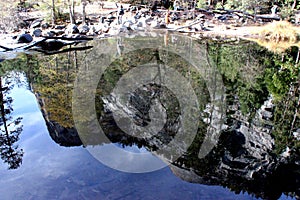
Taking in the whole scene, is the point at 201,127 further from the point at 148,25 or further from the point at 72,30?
the point at 148,25

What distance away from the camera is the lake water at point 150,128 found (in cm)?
613

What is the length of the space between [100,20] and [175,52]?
1199 cm

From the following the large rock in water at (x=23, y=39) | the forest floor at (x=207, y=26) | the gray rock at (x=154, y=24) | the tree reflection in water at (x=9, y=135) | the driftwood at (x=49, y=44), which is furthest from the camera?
the gray rock at (x=154, y=24)

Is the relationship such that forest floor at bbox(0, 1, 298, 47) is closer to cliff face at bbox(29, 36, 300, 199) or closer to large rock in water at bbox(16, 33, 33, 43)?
large rock in water at bbox(16, 33, 33, 43)

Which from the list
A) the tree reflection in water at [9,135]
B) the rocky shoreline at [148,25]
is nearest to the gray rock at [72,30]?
the rocky shoreline at [148,25]

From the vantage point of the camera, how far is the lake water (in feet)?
20.1

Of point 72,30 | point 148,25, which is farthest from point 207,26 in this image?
point 72,30

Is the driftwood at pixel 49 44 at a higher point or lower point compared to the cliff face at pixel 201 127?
higher

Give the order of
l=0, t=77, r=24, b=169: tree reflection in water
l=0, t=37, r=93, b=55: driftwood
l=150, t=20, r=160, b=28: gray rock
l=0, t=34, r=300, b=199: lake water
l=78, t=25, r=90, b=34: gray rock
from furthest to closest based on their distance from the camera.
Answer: l=150, t=20, r=160, b=28: gray rock → l=78, t=25, r=90, b=34: gray rock → l=0, t=37, r=93, b=55: driftwood → l=0, t=77, r=24, b=169: tree reflection in water → l=0, t=34, r=300, b=199: lake water

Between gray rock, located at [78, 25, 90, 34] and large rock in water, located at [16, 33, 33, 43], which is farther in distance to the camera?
gray rock, located at [78, 25, 90, 34]

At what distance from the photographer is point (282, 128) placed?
880cm

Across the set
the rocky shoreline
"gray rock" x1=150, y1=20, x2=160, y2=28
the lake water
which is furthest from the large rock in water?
"gray rock" x1=150, y1=20, x2=160, y2=28

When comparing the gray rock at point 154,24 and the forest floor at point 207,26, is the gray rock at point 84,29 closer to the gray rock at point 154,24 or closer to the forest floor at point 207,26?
the forest floor at point 207,26

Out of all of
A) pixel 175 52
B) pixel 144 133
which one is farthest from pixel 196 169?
pixel 175 52
